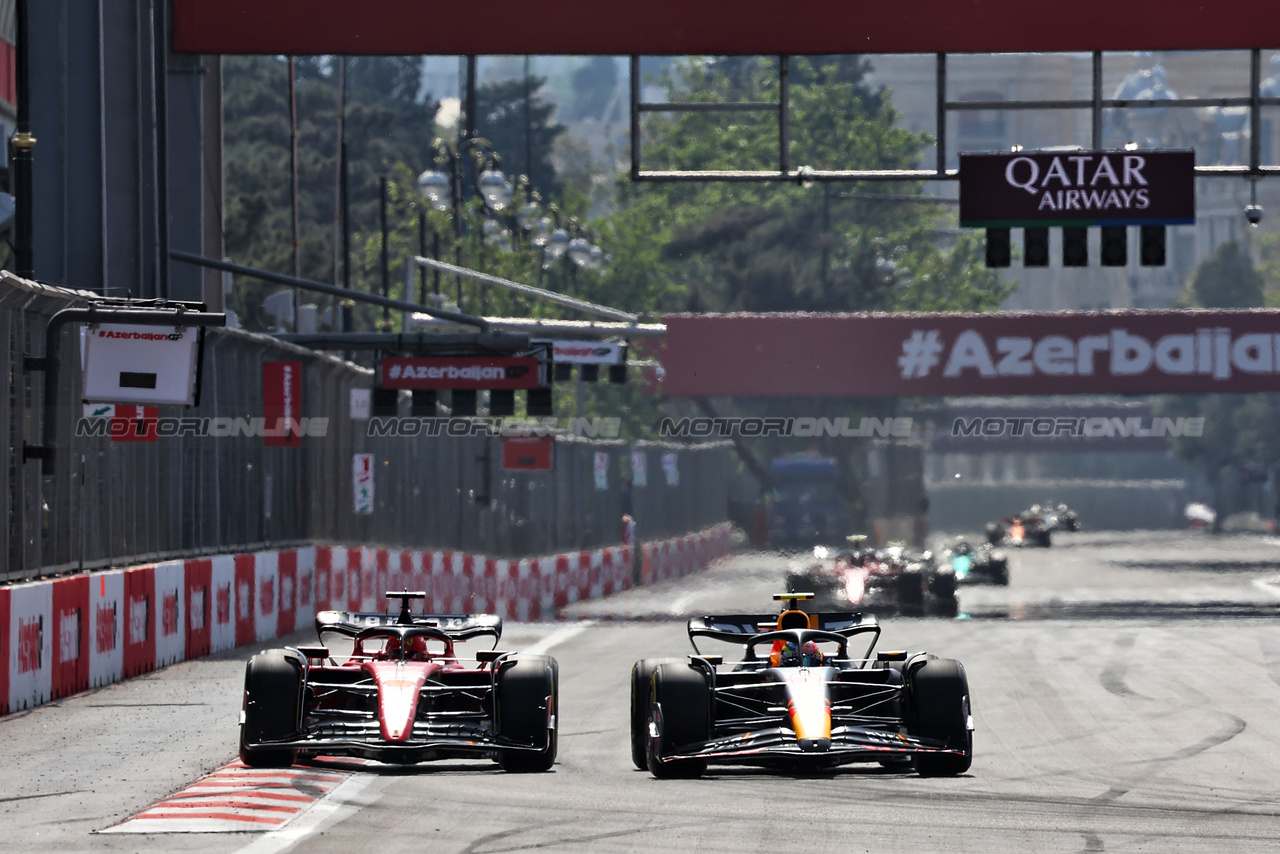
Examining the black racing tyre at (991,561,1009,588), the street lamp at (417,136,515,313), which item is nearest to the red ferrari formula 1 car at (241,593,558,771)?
the street lamp at (417,136,515,313)

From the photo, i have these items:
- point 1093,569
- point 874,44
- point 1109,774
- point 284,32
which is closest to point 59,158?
point 284,32

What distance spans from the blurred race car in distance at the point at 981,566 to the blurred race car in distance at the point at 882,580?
33.8ft

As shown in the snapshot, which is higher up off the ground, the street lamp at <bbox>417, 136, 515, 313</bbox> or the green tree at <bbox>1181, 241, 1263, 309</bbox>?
the green tree at <bbox>1181, 241, 1263, 309</bbox>

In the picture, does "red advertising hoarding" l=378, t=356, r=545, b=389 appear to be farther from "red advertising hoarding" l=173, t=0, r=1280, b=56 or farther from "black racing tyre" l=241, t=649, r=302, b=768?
"black racing tyre" l=241, t=649, r=302, b=768

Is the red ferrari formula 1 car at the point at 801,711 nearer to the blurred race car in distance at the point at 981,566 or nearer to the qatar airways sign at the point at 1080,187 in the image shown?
the qatar airways sign at the point at 1080,187

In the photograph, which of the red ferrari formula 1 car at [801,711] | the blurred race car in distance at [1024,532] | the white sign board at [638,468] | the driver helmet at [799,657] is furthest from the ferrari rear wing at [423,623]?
the blurred race car in distance at [1024,532]

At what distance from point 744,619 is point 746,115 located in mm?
78155

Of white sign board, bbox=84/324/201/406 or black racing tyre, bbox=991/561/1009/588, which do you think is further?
black racing tyre, bbox=991/561/1009/588

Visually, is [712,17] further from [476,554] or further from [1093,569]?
[1093,569]

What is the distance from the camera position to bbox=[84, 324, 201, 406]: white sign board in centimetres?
1611

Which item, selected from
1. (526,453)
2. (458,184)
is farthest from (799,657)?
(458,184)

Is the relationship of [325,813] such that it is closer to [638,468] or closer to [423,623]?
[423,623]

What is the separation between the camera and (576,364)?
32094 millimetres

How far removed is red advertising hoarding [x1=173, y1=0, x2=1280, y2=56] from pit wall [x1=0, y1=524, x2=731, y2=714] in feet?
17.4
